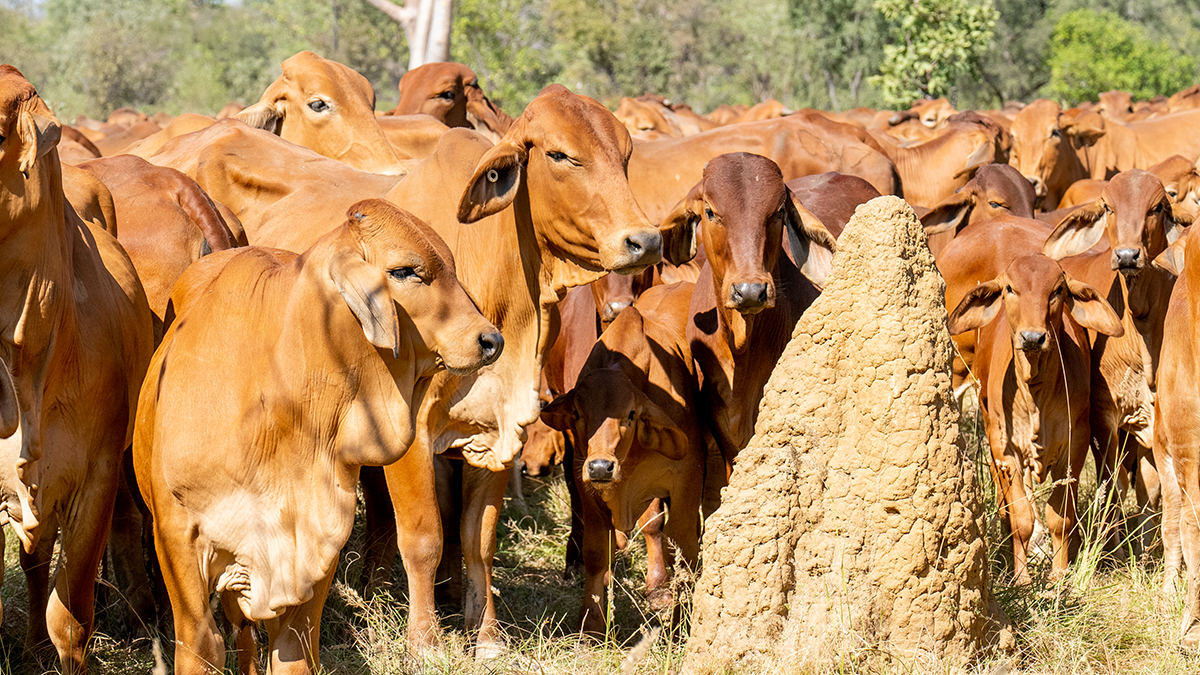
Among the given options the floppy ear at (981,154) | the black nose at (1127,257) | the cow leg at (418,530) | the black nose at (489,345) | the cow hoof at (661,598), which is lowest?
the cow hoof at (661,598)

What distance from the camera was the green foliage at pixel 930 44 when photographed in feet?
92.6

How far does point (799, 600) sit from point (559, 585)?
2716 mm

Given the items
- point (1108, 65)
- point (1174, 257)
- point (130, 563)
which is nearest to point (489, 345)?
point (130, 563)

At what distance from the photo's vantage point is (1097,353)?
24.8ft

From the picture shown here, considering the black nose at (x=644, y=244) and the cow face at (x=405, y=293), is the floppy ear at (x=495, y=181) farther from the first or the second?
the cow face at (x=405, y=293)

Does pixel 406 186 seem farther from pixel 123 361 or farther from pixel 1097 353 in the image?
pixel 1097 353

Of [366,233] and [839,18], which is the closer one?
[366,233]

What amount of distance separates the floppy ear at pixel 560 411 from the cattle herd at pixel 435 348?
2cm

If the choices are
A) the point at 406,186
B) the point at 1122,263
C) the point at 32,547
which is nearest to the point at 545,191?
the point at 406,186

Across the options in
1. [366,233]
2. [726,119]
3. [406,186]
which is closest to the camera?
[366,233]

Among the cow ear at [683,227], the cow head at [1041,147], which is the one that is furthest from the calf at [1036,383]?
the cow head at [1041,147]

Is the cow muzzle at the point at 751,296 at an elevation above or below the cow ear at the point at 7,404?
above

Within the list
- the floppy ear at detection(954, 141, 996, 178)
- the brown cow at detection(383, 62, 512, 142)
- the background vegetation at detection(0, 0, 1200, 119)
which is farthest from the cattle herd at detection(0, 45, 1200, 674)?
the background vegetation at detection(0, 0, 1200, 119)

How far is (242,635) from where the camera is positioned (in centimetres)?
462
